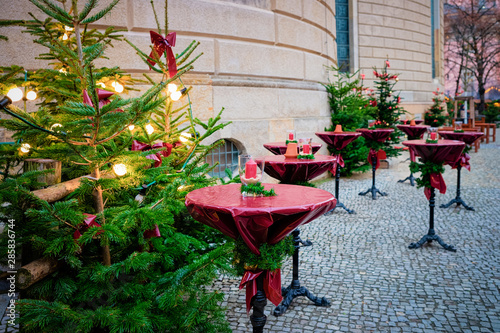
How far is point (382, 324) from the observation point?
11.8 ft

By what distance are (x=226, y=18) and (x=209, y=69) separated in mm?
1092

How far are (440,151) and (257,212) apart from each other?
13.6ft

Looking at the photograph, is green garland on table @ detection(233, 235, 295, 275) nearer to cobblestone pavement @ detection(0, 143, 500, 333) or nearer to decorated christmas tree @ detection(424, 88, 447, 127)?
cobblestone pavement @ detection(0, 143, 500, 333)

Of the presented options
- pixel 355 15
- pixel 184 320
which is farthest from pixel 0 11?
pixel 355 15

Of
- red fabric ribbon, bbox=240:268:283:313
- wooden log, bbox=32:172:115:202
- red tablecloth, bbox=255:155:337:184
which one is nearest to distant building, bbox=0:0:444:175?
red tablecloth, bbox=255:155:337:184

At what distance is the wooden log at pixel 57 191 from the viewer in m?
2.64

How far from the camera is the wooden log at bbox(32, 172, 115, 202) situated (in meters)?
2.64

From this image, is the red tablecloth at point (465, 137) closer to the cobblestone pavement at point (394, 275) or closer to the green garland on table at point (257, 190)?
the cobblestone pavement at point (394, 275)

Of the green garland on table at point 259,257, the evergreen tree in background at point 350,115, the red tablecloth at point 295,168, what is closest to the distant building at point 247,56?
the evergreen tree in background at point 350,115

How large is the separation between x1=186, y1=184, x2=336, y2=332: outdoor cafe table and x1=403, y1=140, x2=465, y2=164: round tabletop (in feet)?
10.9

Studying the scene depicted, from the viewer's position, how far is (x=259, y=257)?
9.34 ft

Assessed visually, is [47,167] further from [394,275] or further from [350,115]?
[350,115]

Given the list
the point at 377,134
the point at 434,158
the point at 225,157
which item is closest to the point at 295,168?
the point at 434,158

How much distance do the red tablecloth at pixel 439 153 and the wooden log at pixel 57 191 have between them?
14.5 ft
